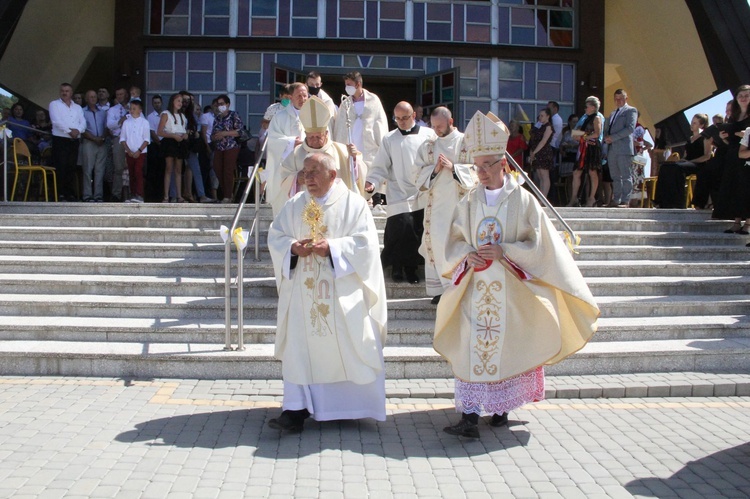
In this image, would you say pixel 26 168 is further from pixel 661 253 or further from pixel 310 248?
pixel 661 253

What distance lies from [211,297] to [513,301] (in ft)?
13.8

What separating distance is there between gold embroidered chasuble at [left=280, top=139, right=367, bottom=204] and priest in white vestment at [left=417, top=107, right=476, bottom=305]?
0.72m

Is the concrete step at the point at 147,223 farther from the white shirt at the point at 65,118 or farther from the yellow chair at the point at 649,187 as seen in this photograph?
the yellow chair at the point at 649,187

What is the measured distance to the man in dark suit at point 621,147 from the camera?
1347 cm

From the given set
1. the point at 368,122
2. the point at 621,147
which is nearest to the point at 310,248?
the point at 368,122

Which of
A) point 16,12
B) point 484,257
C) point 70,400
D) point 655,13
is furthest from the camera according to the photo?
point 655,13

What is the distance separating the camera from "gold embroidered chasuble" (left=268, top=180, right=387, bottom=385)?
6246 mm

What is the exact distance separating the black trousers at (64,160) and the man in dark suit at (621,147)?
872 centimetres

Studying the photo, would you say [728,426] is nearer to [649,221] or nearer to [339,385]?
[339,385]

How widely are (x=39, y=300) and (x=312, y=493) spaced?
5.25 metres

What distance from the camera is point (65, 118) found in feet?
45.0

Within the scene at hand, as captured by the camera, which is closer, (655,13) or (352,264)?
(352,264)

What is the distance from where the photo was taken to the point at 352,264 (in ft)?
20.6

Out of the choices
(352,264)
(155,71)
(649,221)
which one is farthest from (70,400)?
(155,71)
